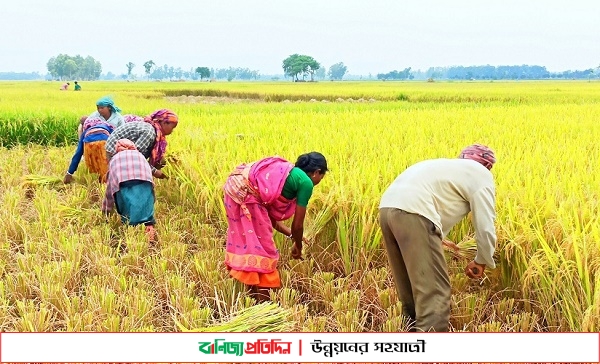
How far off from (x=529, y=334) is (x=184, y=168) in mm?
3372

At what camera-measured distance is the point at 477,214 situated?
229 cm

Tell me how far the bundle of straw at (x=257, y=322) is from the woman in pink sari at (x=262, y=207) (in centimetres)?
43

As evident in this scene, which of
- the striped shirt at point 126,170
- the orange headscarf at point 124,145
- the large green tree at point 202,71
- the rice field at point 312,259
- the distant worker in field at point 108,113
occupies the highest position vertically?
the large green tree at point 202,71

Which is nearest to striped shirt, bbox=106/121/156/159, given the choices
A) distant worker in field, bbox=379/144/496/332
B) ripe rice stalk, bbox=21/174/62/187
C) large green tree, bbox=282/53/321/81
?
ripe rice stalk, bbox=21/174/62/187

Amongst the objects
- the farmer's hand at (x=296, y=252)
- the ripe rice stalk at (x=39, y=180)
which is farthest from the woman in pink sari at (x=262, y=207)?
the ripe rice stalk at (x=39, y=180)

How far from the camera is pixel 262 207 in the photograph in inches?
113

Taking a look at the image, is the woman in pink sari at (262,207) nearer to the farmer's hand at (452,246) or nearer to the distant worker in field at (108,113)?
the farmer's hand at (452,246)

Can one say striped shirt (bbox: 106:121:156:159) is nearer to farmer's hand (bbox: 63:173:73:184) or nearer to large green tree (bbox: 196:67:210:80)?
farmer's hand (bbox: 63:173:73:184)

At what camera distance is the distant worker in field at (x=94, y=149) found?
17.5ft

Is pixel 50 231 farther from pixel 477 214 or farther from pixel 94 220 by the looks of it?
pixel 477 214

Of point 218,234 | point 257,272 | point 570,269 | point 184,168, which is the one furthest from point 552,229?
point 184,168

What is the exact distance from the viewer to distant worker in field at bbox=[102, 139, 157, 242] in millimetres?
3895

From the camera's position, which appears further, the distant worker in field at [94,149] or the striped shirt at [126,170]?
the distant worker in field at [94,149]

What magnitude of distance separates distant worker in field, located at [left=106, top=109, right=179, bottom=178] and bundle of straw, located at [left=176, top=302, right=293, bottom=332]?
98.7 inches
